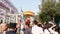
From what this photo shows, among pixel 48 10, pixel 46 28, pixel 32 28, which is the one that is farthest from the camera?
pixel 48 10

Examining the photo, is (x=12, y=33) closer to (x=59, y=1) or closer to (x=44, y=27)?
(x=44, y=27)

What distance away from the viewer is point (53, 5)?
3903 centimetres

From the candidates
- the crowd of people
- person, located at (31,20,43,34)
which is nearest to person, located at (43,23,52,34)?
the crowd of people

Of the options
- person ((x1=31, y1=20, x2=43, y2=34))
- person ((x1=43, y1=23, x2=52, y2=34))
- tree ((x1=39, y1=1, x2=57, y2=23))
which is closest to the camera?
person ((x1=31, y1=20, x2=43, y2=34))

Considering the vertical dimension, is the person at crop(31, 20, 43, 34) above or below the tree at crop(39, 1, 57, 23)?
below

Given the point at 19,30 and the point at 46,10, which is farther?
the point at 46,10

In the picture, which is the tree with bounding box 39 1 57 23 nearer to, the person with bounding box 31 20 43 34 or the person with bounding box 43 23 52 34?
the person with bounding box 43 23 52 34

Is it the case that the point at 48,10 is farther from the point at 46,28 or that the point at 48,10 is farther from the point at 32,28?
the point at 32,28

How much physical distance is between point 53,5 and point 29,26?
98.0 ft

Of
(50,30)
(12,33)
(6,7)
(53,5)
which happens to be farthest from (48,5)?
(12,33)

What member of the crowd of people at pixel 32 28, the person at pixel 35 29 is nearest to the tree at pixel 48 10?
the crowd of people at pixel 32 28

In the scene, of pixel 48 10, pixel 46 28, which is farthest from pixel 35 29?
pixel 48 10

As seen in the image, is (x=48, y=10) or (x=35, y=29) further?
(x=48, y=10)

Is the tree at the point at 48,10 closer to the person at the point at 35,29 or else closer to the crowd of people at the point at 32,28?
the crowd of people at the point at 32,28
